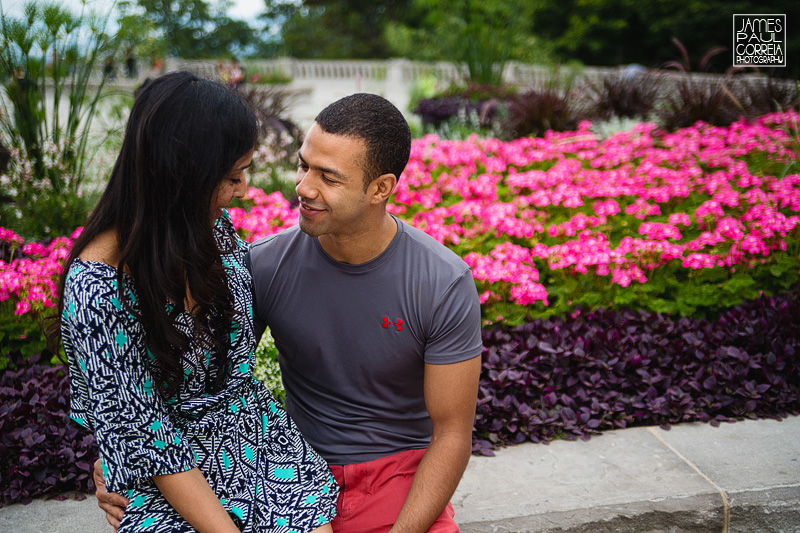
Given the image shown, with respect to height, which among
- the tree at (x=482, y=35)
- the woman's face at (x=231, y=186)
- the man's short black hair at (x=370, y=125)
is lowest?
the woman's face at (x=231, y=186)

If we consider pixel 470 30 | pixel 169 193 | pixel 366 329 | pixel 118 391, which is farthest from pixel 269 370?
pixel 470 30

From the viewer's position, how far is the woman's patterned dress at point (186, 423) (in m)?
1.52

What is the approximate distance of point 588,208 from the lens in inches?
199

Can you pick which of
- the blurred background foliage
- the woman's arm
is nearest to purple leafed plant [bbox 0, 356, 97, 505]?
the woman's arm

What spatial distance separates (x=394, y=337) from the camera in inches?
79.8

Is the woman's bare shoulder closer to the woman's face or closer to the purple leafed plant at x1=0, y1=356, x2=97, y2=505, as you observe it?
the woman's face

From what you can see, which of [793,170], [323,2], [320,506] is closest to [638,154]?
[793,170]

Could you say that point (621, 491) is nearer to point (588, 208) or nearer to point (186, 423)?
point (186, 423)

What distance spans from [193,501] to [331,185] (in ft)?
3.20

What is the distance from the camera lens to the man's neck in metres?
2.08

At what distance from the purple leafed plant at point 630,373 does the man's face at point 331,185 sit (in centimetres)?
136

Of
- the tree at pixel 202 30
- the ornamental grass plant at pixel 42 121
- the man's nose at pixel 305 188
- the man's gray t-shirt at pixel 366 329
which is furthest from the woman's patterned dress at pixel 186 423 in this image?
the tree at pixel 202 30

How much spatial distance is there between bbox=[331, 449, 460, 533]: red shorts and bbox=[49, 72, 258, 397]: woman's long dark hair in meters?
0.71

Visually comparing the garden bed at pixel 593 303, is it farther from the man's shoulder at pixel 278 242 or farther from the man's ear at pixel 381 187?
the man's ear at pixel 381 187
